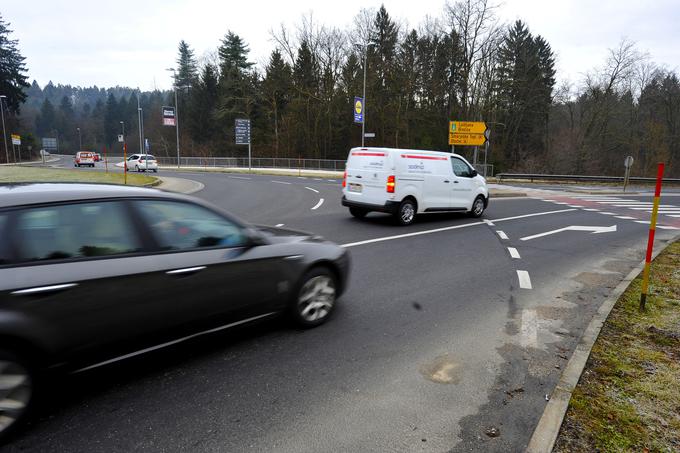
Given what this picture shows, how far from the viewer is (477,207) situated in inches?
535

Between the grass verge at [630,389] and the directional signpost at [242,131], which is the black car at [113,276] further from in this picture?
the directional signpost at [242,131]

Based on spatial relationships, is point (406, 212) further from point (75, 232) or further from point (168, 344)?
point (75, 232)

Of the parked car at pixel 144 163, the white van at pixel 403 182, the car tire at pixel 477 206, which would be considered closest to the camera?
the white van at pixel 403 182

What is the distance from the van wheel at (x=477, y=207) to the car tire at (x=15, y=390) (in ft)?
40.8

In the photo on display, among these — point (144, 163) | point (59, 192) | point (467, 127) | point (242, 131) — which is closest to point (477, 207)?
point (59, 192)

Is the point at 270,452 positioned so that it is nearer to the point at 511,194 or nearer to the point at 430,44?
the point at 511,194

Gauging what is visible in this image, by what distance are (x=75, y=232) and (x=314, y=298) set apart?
239 cm

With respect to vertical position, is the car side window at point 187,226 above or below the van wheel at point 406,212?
above

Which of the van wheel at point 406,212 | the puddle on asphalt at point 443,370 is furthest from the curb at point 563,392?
the van wheel at point 406,212

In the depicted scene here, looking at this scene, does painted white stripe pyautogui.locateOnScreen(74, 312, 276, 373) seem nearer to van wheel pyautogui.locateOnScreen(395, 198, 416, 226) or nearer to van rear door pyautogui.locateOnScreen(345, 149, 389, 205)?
van rear door pyautogui.locateOnScreen(345, 149, 389, 205)

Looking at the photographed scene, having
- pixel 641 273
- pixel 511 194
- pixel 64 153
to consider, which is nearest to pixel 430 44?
pixel 511 194

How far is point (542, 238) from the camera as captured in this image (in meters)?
10.6

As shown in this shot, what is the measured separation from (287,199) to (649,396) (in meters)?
15.1

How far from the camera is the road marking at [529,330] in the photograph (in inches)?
176
